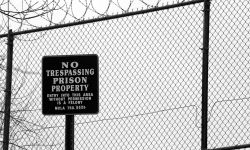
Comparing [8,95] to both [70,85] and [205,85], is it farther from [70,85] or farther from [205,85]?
[205,85]

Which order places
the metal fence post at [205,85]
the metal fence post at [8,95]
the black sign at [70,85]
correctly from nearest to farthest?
the black sign at [70,85] → the metal fence post at [205,85] → the metal fence post at [8,95]

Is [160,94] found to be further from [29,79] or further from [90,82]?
[29,79]

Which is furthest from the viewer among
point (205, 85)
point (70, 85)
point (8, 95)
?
point (8, 95)

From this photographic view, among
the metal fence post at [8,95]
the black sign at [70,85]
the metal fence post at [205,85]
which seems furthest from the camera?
the metal fence post at [8,95]

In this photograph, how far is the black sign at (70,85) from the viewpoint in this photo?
608cm

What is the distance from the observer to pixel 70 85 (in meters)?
6.18

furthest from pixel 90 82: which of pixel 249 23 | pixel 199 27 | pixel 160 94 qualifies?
pixel 249 23

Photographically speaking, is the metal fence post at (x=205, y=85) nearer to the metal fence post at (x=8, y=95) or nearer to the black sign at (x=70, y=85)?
the black sign at (x=70, y=85)

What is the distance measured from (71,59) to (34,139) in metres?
2.16

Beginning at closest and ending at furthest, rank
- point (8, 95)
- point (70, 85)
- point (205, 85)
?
point (70, 85) → point (205, 85) → point (8, 95)

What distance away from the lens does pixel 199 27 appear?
6652 millimetres

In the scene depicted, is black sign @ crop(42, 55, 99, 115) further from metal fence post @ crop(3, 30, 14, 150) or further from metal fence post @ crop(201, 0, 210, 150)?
metal fence post @ crop(3, 30, 14, 150)

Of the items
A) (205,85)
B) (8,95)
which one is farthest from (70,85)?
(8,95)

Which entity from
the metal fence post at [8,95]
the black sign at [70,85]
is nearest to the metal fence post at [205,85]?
the black sign at [70,85]
